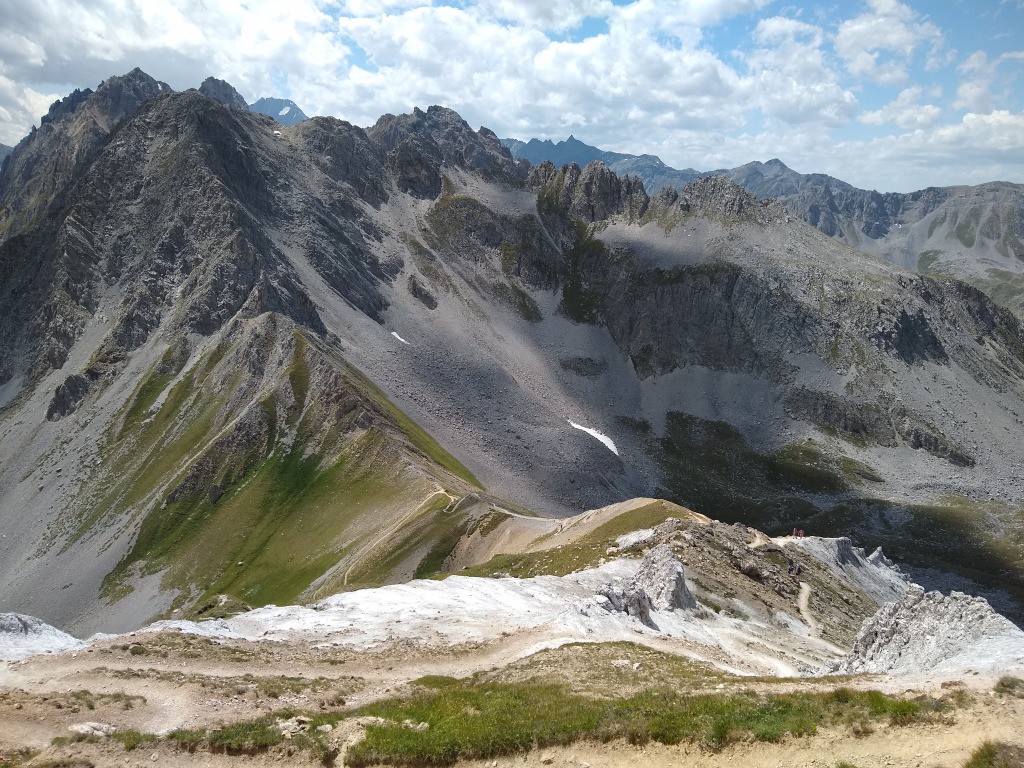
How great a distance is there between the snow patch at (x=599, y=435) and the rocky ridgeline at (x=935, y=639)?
12786 cm

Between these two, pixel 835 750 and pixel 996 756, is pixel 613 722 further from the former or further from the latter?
pixel 996 756

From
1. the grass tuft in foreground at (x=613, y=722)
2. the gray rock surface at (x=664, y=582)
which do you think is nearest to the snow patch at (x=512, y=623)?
the gray rock surface at (x=664, y=582)

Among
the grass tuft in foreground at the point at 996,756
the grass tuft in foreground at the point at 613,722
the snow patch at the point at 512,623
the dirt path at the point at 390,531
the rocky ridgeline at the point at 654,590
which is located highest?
the grass tuft in foreground at the point at 996,756

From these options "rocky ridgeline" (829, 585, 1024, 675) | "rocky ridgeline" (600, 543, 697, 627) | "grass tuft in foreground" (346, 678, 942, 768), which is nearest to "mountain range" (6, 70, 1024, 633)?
Result: "rocky ridgeline" (600, 543, 697, 627)

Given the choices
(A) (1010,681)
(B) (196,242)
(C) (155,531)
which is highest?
(B) (196,242)

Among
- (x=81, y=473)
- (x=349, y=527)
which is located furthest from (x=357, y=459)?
(x=81, y=473)

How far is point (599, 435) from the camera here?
576 ft

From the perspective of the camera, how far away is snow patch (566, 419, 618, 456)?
166800 mm

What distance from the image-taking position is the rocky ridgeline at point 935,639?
2520 centimetres

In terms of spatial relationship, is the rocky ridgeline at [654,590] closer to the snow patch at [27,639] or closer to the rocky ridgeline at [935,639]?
the rocky ridgeline at [935,639]

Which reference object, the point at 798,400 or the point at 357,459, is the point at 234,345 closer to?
the point at 357,459

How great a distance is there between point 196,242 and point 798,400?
172 metres

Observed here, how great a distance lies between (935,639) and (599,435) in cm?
14504

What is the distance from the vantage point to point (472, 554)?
77.8 meters
